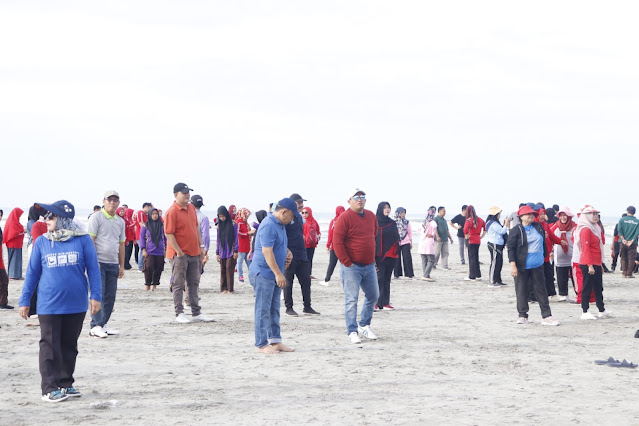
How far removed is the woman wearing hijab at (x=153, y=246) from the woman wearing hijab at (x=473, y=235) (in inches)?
299

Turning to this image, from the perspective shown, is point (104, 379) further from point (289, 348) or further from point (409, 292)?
point (409, 292)

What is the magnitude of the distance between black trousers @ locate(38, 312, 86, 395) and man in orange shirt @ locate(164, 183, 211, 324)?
4287 millimetres

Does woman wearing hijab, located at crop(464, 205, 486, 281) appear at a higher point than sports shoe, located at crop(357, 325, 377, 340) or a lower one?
higher

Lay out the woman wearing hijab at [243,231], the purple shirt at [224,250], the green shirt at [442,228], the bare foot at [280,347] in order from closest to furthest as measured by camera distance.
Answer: the bare foot at [280,347] < the purple shirt at [224,250] < the woman wearing hijab at [243,231] < the green shirt at [442,228]

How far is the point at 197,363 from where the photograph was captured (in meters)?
8.58

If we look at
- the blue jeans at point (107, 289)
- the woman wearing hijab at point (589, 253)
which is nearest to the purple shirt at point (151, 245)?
the blue jeans at point (107, 289)

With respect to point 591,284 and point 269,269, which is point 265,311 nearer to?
point 269,269

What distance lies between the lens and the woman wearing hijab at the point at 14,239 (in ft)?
54.2

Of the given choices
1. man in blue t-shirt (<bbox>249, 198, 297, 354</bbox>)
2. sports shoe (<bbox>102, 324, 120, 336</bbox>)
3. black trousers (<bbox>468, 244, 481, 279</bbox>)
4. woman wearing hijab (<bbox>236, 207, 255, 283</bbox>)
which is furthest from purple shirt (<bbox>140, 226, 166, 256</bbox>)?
black trousers (<bbox>468, 244, 481, 279</bbox>)

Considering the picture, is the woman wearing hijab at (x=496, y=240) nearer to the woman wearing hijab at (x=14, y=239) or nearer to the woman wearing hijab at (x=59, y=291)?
the woman wearing hijab at (x=14, y=239)

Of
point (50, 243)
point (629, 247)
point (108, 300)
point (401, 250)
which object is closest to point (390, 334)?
point (108, 300)

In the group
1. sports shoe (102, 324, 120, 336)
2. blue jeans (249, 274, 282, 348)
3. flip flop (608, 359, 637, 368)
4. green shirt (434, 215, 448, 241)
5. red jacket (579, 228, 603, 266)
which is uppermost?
green shirt (434, 215, 448, 241)

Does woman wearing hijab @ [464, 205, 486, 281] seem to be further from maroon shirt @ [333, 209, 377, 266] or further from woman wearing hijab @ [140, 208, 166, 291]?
maroon shirt @ [333, 209, 377, 266]

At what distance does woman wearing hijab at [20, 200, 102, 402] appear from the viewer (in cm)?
679
